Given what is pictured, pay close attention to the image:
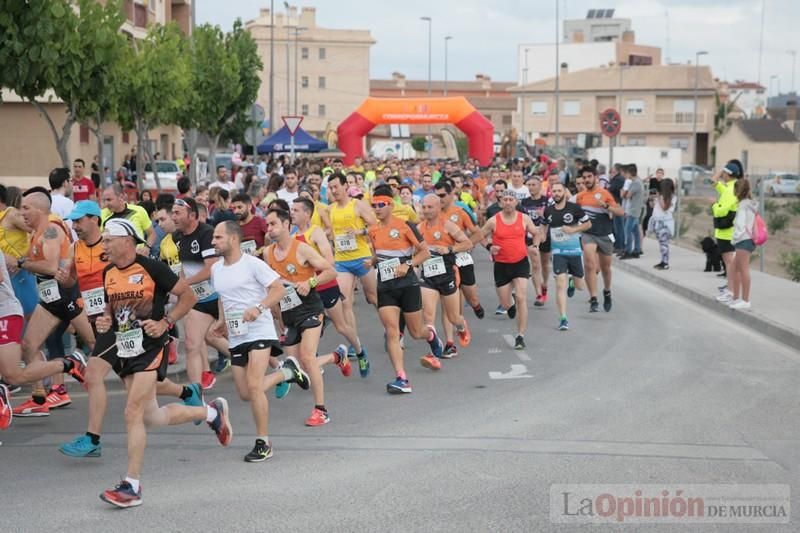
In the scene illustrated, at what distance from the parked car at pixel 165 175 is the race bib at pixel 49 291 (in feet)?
101

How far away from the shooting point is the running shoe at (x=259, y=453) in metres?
8.07

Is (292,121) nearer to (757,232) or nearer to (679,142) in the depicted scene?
(757,232)

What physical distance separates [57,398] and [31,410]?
15.3 inches

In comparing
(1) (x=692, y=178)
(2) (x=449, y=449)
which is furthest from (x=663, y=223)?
(1) (x=692, y=178)

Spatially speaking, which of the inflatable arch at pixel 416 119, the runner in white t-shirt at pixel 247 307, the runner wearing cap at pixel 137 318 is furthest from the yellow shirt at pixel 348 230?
A: the inflatable arch at pixel 416 119

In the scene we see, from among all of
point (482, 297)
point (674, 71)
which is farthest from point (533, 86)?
point (482, 297)

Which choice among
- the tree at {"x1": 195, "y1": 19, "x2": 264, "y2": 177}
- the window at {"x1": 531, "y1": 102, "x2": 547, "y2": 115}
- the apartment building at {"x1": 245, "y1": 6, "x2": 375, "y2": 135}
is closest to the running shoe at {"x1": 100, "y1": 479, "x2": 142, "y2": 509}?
the tree at {"x1": 195, "y1": 19, "x2": 264, "y2": 177}

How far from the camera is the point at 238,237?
332 inches

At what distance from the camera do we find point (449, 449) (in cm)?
834

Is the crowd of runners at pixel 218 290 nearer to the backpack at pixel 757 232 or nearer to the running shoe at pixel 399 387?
the running shoe at pixel 399 387

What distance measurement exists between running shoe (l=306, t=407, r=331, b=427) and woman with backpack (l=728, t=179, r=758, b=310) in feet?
25.0

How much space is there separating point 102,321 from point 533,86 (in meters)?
89.2

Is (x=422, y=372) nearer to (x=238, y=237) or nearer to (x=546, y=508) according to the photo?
(x=238, y=237)

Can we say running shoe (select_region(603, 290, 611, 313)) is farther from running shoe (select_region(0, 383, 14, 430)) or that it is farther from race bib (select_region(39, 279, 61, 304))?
running shoe (select_region(0, 383, 14, 430))
